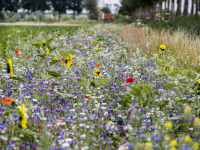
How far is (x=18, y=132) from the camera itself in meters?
2.19

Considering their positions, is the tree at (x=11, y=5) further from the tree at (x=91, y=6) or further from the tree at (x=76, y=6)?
the tree at (x=91, y=6)

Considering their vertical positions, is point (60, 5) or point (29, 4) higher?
point (60, 5)

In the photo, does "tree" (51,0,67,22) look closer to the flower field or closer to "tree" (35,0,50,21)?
"tree" (35,0,50,21)

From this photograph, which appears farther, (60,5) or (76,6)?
(76,6)

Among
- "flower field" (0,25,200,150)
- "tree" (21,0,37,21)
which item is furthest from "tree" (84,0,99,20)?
"flower field" (0,25,200,150)

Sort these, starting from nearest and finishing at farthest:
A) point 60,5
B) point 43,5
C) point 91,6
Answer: point 43,5
point 60,5
point 91,6

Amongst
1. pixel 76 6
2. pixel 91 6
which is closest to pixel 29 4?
pixel 76 6

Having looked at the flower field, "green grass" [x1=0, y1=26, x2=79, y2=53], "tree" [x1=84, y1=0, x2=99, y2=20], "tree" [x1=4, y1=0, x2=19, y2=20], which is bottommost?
the flower field

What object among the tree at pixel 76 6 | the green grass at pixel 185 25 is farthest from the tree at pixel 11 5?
the green grass at pixel 185 25

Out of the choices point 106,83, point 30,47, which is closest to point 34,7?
point 30,47

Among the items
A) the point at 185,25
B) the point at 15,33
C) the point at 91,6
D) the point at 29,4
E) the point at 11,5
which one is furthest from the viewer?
the point at 91,6

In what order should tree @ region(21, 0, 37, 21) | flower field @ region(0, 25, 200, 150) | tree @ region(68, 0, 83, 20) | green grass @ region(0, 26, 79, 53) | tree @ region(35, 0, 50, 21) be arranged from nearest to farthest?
→ flower field @ region(0, 25, 200, 150) < green grass @ region(0, 26, 79, 53) < tree @ region(21, 0, 37, 21) < tree @ region(35, 0, 50, 21) < tree @ region(68, 0, 83, 20)

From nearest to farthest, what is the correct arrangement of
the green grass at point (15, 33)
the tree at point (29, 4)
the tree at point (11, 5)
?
the green grass at point (15, 33)
the tree at point (11, 5)
the tree at point (29, 4)

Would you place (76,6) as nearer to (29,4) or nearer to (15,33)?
(29,4)
